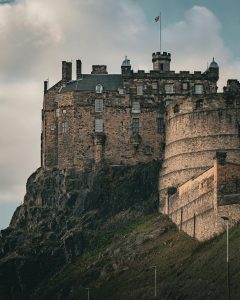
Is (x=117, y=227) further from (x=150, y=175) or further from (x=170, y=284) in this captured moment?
(x=170, y=284)

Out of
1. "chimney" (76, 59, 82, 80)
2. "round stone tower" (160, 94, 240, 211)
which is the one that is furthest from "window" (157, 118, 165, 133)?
"chimney" (76, 59, 82, 80)

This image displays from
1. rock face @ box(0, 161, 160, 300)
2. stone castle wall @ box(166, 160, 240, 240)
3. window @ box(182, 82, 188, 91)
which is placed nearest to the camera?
stone castle wall @ box(166, 160, 240, 240)

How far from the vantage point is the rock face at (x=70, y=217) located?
140125mm

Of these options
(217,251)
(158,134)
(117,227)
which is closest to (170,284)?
(217,251)

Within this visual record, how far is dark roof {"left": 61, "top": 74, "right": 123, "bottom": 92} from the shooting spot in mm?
149375

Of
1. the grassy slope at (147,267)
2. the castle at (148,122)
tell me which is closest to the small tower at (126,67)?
the castle at (148,122)

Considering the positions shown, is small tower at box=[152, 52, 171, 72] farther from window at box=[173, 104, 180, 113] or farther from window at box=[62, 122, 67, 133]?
window at box=[62, 122, 67, 133]

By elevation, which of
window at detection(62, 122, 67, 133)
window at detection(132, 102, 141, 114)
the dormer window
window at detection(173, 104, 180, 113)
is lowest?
window at detection(62, 122, 67, 133)

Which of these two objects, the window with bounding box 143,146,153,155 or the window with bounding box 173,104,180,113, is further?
the window with bounding box 143,146,153,155

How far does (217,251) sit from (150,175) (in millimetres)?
35526

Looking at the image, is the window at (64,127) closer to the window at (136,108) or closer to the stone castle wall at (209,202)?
the window at (136,108)

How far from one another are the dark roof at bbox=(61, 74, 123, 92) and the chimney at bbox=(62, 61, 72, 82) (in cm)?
106

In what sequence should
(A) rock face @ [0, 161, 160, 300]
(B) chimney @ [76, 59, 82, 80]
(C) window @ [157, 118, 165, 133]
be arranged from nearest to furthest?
(A) rock face @ [0, 161, 160, 300], (C) window @ [157, 118, 165, 133], (B) chimney @ [76, 59, 82, 80]

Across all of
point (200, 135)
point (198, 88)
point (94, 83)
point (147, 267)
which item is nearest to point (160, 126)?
point (198, 88)
